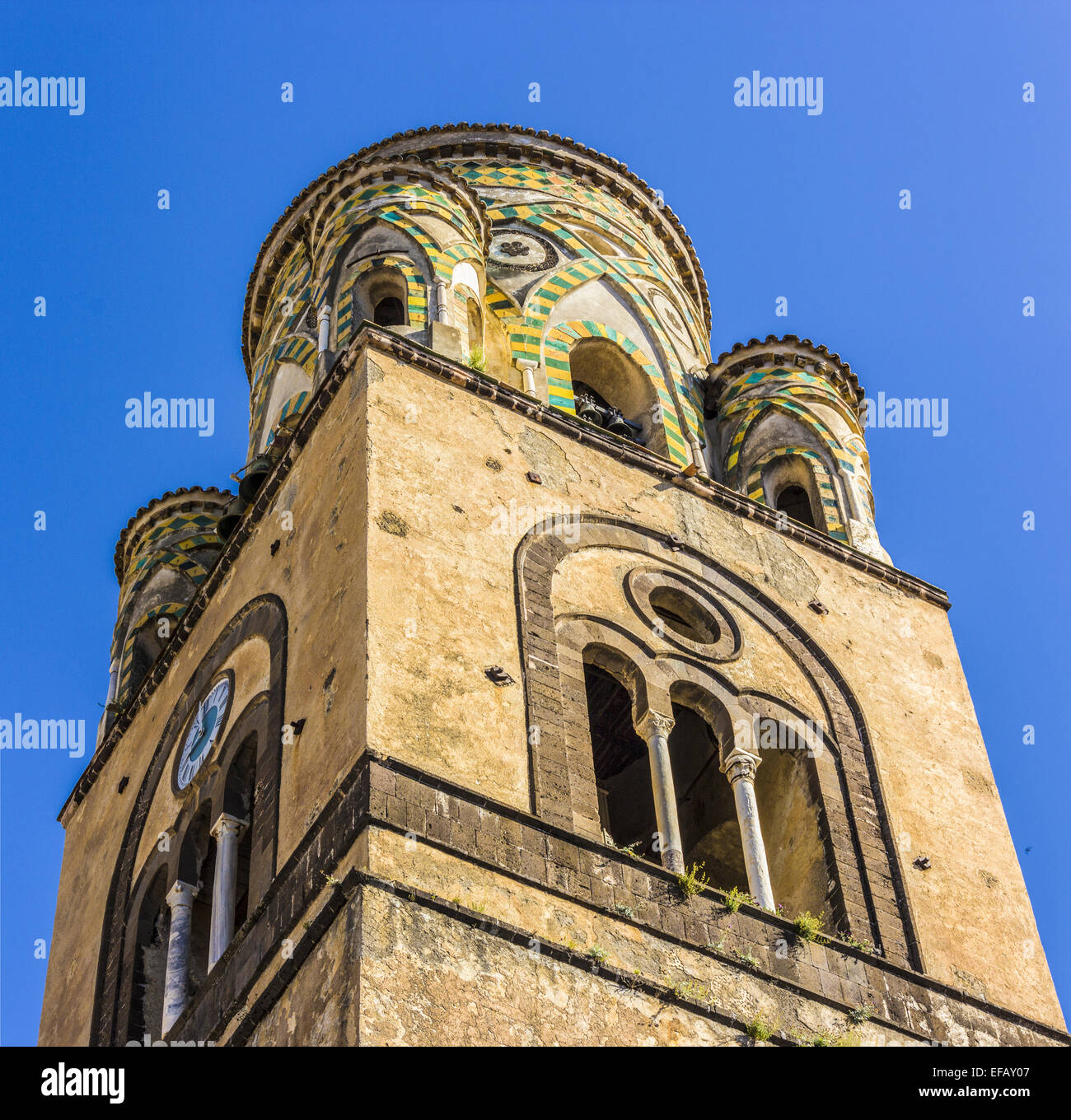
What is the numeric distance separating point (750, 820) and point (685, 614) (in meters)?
2.30

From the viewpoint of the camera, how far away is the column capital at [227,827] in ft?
51.6

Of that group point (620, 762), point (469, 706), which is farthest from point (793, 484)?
point (469, 706)

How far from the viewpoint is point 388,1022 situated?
39.6 feet

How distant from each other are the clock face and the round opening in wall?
323 centimetres

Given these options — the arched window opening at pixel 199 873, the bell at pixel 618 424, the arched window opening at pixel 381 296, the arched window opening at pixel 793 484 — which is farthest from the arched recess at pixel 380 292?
the arched window opening at pixel 199 873

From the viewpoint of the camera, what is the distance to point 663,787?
1513 cm

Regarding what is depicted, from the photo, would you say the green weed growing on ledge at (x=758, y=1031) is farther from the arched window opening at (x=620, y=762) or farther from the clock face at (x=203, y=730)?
the clock face at (x=203, y=730)

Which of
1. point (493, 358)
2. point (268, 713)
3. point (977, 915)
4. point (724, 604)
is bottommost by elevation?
point (977, 915)

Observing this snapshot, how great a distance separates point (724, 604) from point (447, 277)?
4043mm

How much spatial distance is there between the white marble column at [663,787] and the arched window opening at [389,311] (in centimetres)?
549

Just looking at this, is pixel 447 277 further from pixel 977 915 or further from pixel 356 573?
pixel 977 915

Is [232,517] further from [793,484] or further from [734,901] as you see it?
[734,901]

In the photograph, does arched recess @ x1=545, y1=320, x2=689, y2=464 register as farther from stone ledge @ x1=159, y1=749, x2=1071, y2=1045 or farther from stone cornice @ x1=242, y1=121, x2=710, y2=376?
stone ledge @ x1=159, y1=749, x2=1071, y2=1045
